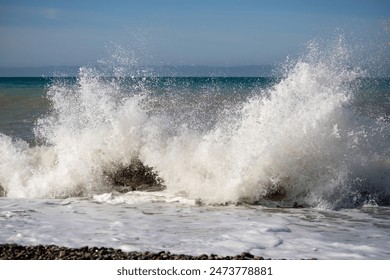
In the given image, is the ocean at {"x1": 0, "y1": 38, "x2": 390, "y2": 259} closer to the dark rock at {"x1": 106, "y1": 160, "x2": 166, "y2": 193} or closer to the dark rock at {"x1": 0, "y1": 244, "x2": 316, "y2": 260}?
the dark rock at {"x1": 106, "y1": 160, "x2": 166, "y2": 193}

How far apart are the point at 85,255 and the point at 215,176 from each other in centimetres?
312

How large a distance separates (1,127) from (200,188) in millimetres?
8458

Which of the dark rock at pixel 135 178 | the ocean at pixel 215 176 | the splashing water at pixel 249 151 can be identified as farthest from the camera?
the dark rock at pixel 135 178

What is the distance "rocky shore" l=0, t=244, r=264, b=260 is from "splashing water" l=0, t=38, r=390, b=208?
242 cm

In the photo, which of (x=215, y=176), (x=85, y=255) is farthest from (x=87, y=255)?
(x=215, y=176)

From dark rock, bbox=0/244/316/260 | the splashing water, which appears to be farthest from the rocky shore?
the splashing water

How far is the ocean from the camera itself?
16.7 feet

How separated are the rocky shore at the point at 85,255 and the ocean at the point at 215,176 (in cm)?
20

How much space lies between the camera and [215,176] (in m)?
7.16

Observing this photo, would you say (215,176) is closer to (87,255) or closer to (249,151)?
(249,151)

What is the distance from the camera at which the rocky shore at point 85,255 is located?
4.30 m

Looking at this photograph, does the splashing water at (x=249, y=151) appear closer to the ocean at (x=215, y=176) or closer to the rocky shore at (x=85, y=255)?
the ocean at (x=215, y=176)

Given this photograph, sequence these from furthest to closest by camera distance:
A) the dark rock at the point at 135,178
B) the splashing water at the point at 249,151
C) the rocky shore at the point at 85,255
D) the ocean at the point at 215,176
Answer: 1. the dark rock at the point at 135,178
2. the splashing water at the point at 249,151
3. the ocean at the point at 215,176
4. the rocky shore at the point at 85,255

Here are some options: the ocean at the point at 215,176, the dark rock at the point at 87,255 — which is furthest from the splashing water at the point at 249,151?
the dark rock at the point at 87,255
